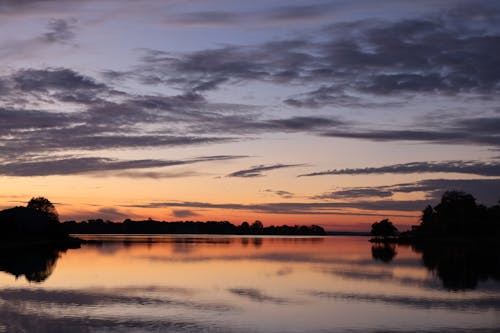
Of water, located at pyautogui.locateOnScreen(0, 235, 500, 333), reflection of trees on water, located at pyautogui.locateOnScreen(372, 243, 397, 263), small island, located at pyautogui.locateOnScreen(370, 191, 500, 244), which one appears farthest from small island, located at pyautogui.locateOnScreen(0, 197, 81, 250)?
small island, located at pyautogui.locateOnScreen(370, 191, 500, 244)

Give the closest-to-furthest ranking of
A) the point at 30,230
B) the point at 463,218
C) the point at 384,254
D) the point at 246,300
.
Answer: the point at 246,300
the point at 384,254
the point at 30,230
the point at 463,218

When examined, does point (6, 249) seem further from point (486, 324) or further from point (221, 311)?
point (486, 324)

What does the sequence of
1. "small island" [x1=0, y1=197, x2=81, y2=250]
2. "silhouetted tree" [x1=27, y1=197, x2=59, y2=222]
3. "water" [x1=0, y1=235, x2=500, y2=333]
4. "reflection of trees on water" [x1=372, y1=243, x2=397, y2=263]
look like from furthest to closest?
"silhouetted tree" [x1=27, y1=197, x2=59, y2=222] → "small island" [x1=0, y1=197, x2=81, y2=250] → "reflection of trees on water" [x1=372, y1=243, x2=397, y2=263] → "water" [x1=0, y1=235, x2=500, y2=333]

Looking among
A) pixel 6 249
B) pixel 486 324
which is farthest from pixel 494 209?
pixel 486 324

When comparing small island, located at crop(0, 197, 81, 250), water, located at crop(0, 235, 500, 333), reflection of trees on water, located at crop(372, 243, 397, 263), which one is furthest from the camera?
small island, located at crop(0, 197, 81, 250)

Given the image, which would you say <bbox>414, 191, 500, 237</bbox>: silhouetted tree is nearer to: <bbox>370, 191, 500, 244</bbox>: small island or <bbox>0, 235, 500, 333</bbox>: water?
<bbox>370, 191, 500, 244</bbox>: small island

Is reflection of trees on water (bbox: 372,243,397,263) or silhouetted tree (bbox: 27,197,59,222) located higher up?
silhouetted tree (bbox: 27,197,59,222)

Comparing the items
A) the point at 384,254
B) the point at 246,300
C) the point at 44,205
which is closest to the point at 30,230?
the point at 44,205

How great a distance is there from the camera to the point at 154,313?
29328 mm

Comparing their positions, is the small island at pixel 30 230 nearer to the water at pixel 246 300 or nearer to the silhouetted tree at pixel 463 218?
the water at pixel 246 300

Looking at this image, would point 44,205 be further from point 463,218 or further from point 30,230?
point 463,218

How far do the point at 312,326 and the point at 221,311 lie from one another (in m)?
5.51

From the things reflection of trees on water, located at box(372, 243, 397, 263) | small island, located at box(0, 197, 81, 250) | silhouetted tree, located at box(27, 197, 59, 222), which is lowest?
reflection of trees on water, located at box(372, 243, 397, 263)

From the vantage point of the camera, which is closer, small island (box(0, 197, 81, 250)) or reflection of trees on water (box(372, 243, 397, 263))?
reflection of trees on water (box(372, 243, 397, 263))
